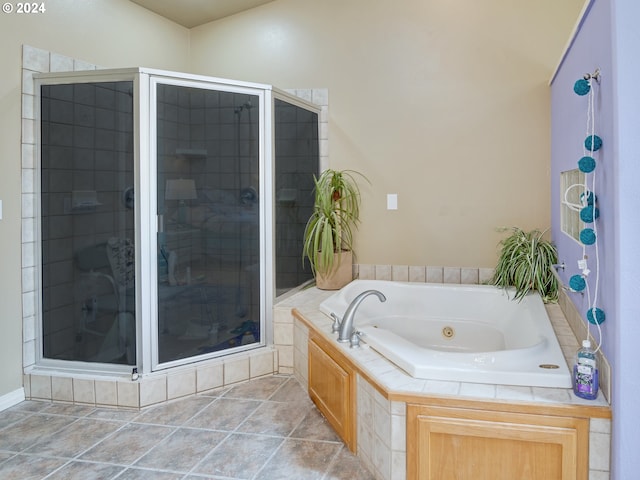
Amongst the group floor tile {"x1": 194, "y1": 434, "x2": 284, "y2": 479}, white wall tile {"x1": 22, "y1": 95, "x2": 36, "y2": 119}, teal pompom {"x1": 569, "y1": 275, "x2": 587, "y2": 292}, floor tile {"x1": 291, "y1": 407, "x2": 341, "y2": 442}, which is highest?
white wall tile {"x1": 22, "y1": 95, "x2": 36, "y2": 119}

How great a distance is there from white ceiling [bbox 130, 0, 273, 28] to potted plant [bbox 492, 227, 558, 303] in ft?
8.63

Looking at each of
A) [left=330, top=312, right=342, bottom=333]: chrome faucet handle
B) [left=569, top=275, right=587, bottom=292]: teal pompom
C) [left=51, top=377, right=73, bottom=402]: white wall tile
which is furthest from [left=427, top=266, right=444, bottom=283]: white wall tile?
[left=51, top=377, right=73, bottom=402]: white wall tile

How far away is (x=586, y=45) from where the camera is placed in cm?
207

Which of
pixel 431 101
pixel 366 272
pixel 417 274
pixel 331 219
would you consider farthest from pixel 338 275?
pixel 431 101

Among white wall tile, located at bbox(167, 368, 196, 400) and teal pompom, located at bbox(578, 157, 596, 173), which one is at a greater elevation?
teal pompom, located at bbox(578, 157, 596, 173)

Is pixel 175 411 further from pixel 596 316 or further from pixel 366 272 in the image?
pixel 596 316

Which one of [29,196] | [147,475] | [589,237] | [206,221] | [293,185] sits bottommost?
[147,475]

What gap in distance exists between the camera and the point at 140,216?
8.64 ft

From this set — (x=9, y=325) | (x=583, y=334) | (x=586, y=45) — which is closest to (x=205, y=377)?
(x=9, y=325)

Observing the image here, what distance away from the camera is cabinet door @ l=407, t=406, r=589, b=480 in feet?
5.16

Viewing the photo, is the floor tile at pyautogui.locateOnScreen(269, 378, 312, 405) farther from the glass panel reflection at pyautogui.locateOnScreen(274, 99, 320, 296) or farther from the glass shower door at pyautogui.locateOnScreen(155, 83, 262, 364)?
the glass panel reflection at pyautogui.locateOnScreen(274, 99, 320, 296)

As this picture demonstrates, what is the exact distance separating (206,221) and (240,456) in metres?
1.33

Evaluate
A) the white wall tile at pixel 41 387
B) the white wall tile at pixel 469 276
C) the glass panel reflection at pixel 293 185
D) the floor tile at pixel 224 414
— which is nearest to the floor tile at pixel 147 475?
the floor tile at pixel 224 414

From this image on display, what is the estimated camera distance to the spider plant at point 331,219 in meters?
3.39
